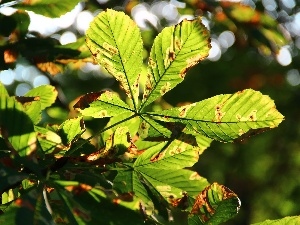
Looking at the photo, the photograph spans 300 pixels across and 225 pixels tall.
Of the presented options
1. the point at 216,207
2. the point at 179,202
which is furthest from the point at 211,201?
the point at 179,202

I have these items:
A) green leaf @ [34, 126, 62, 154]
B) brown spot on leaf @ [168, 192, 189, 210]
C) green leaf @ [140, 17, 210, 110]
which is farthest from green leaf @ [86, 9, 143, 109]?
brown spot on leaf @ [168, 192, 189, 210]

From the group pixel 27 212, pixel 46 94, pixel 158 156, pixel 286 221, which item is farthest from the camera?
pixel 46 94

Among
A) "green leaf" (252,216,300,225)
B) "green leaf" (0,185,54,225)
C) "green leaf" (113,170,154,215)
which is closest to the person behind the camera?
"green leaf" (0,185,54,225)

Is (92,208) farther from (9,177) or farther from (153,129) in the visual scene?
(153,129)

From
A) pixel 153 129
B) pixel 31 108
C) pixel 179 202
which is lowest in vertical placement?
pixel 179 202

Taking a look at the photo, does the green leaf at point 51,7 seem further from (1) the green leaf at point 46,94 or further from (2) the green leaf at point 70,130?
(2) the green leaf at point 70,130

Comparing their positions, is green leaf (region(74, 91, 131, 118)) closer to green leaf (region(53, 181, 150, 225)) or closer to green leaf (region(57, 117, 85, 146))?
green leaf (region(57, 117, 85, 146))
